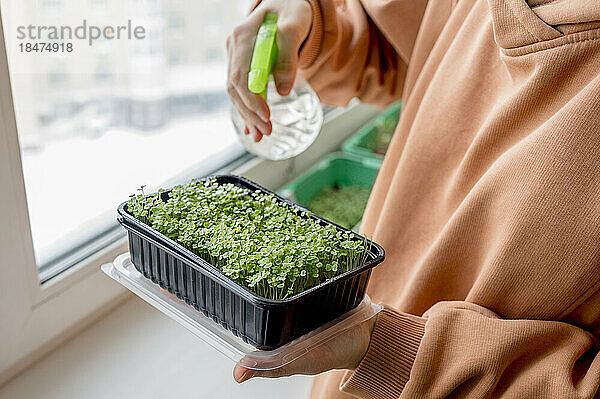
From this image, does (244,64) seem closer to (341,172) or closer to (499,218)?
(499,218)

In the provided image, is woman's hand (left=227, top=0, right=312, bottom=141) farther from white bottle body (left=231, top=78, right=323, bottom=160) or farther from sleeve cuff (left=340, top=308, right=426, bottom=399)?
sleeve cuff (left=340, top=308, right=426, bottom=399)

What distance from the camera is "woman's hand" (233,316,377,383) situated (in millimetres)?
574

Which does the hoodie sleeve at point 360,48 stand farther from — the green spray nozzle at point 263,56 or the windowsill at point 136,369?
the windowsill at point 136,369

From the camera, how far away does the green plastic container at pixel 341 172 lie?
1561 mm

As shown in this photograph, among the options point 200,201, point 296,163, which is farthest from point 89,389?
point 296,163

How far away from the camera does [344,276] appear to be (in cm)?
59

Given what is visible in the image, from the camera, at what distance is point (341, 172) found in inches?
64.4

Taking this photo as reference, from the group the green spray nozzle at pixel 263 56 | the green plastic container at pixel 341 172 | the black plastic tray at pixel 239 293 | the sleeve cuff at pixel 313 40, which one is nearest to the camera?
the black plastic tray at pixel 239 293

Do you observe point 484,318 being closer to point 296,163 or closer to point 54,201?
point 54,201

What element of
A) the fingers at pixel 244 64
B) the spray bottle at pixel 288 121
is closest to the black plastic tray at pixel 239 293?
the fingers at pixel 244 64

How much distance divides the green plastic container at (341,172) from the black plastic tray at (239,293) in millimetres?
895

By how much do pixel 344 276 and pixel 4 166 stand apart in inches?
17.7

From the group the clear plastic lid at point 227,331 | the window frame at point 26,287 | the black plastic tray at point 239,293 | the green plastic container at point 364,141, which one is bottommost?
the green plastic container at point 364,141

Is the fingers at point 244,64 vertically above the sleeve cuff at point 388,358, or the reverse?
the fingers at point 244,64
